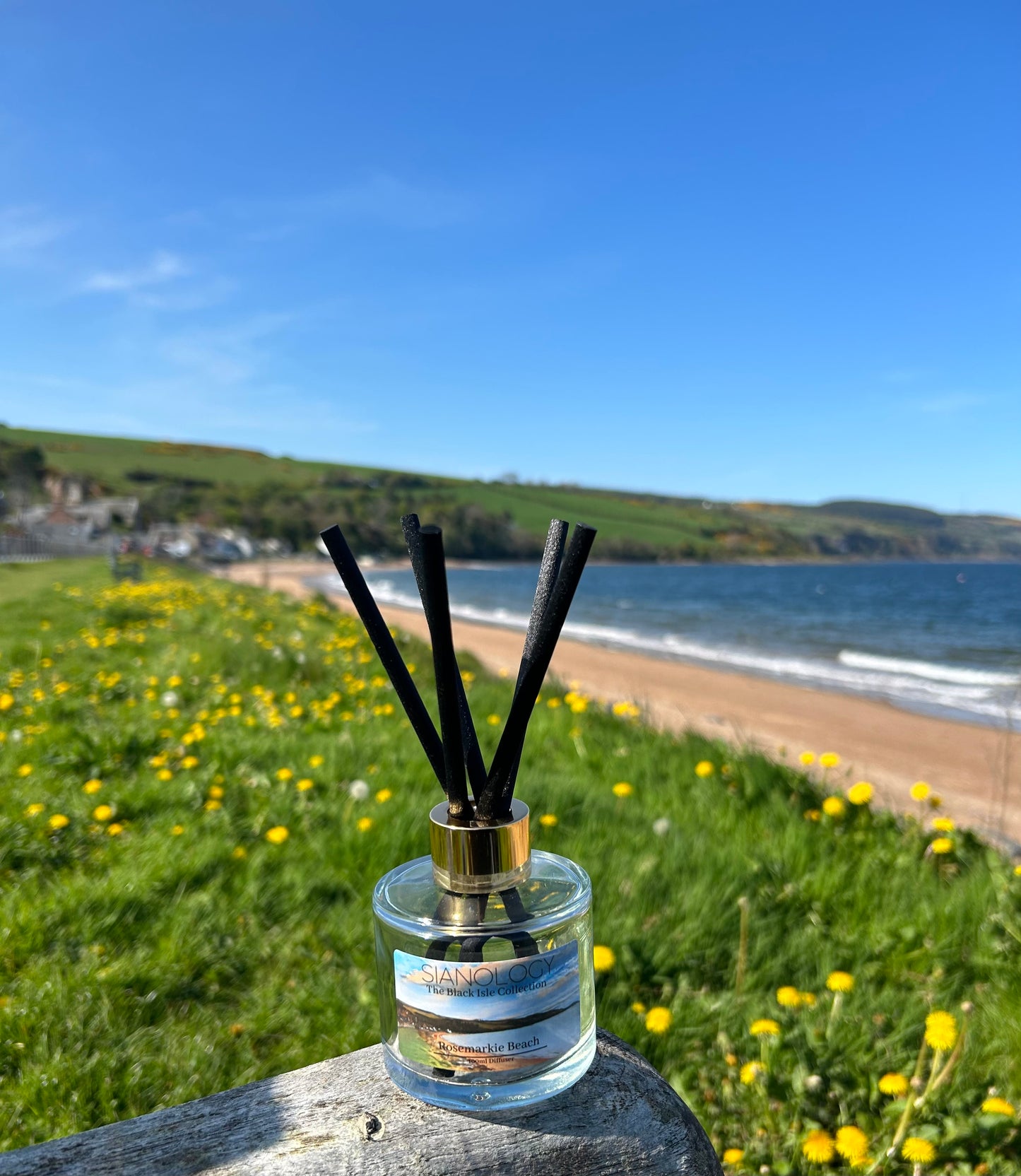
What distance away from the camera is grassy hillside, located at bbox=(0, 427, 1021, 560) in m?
78.1

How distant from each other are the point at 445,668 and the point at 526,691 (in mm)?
103

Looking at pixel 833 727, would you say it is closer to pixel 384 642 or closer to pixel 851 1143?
pixel 851 1143

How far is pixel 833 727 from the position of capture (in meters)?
12.3

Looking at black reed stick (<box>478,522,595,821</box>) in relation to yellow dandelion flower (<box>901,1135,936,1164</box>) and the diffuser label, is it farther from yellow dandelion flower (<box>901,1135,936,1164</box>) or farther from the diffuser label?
yellow dandelion flower (<box>901,1135,936,1164</box>)

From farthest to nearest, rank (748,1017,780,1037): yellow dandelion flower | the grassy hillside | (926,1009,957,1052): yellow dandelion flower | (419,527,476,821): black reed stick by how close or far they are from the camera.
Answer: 1. the grassy hillside
2. (748,1017,780,1037): yellow dandelion flower
3. (926,1009,957,1052): yellow dandelion flower
4. (419,527,476,821): black reed stick

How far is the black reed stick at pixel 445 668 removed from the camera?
0.84m

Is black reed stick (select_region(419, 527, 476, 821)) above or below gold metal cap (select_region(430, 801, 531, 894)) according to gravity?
above

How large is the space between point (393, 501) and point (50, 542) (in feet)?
147

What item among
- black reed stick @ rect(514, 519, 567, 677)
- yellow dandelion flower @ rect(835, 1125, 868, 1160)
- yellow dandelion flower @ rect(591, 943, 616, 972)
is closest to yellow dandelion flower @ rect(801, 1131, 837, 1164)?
yellow dandelion flower @ rect(835, 1125, 868, 1160)

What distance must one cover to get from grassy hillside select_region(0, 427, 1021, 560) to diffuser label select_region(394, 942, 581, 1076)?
6275 centimetres

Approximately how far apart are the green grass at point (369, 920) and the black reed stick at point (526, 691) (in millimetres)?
1387

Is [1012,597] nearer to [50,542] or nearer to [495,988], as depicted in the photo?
[50,542]

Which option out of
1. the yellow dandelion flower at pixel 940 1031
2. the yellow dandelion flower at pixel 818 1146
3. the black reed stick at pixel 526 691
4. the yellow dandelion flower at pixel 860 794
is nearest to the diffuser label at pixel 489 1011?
the black reed stick at pixel 526 691

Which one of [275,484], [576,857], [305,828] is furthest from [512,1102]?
[275,484]
